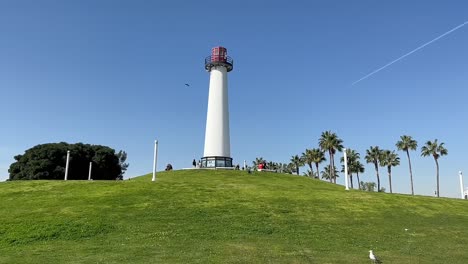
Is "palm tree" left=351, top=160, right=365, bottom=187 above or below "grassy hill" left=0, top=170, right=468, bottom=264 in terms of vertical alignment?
above

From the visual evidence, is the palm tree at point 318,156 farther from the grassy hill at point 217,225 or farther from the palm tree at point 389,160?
the grassy hill at point 217,225

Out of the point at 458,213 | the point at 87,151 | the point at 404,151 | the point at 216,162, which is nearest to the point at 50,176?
the point at 87,151

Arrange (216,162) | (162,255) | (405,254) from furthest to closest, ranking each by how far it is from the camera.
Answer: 1. (216,162)
2. (405,254)
3. (162,255)

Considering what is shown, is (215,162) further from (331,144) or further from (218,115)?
(331,144)

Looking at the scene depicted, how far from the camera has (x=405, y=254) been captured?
17547mm

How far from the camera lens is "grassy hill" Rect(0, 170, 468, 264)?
16.8m

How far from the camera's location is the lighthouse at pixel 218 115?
2373 inches

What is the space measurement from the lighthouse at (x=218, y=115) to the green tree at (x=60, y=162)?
34485mm

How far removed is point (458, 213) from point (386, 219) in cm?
693

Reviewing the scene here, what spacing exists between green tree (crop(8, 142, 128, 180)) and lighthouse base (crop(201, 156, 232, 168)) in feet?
111

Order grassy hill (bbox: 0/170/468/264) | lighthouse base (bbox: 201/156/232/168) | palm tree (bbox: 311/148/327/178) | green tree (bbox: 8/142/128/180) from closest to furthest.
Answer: grassy hill (bbox: 0/170/468/264) → lighthouse base (bbox: 201/156/232/168) → green tree (bbox: 8/142/128/180) → palm tree (bbox: 311/148/327/178)

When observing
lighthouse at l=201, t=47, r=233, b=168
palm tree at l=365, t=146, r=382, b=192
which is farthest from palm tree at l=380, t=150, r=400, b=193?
lighthouse at l=201, t=47, r=233, b=168

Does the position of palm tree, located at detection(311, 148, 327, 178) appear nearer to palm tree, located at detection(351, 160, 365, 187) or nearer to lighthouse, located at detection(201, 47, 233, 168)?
palm tree, located at detection(351, 160, 365, 187)

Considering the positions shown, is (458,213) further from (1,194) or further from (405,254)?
(1,194)
